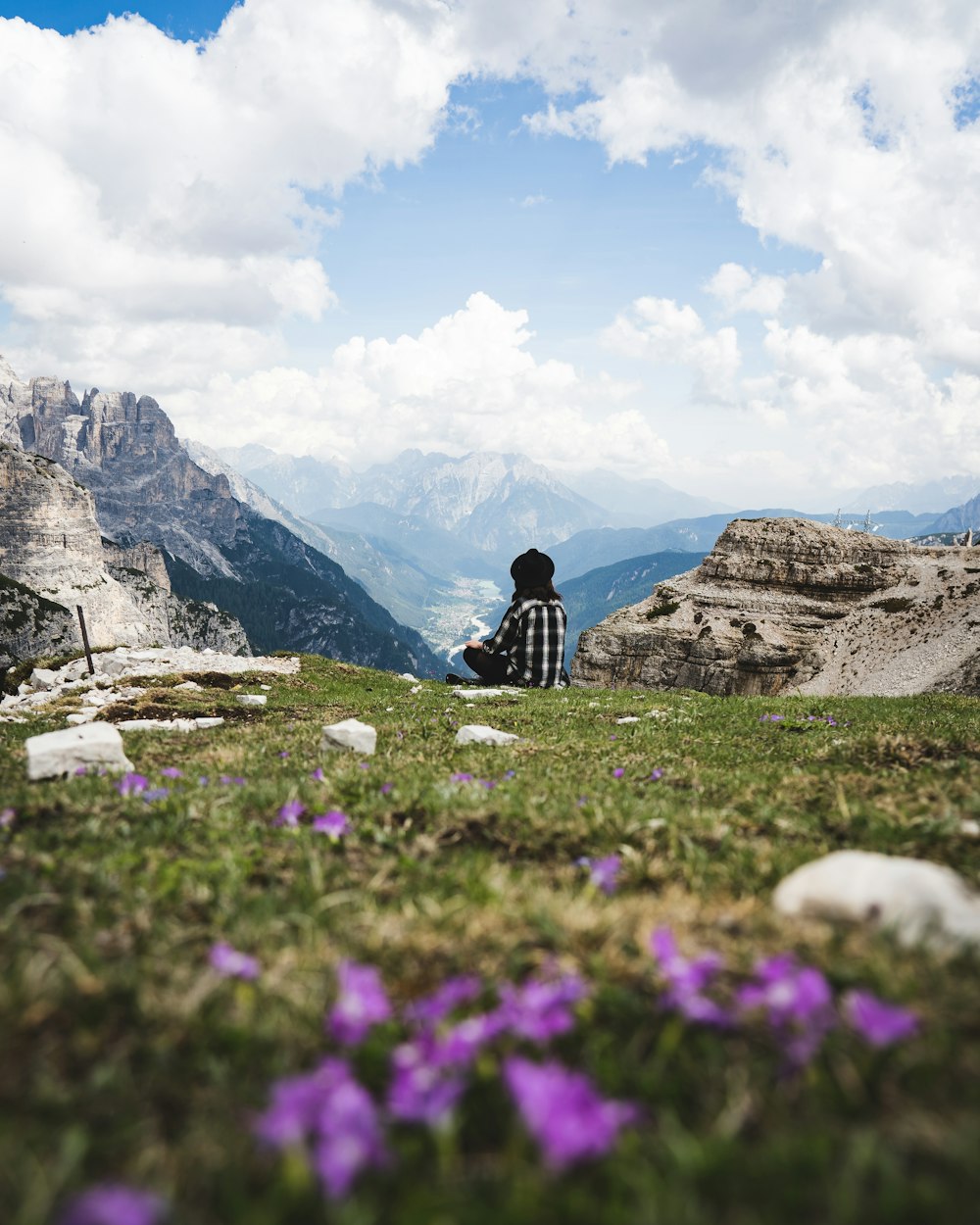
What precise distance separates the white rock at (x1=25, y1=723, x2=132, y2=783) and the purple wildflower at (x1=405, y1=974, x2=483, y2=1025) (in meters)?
5.61

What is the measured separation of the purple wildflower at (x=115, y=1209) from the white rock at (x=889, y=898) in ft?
8.76

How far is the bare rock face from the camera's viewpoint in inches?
2170

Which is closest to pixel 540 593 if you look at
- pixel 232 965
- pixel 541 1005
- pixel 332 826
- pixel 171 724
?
pixel 171 724

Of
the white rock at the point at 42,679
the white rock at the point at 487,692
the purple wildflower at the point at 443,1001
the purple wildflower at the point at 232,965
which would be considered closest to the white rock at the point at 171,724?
the white rock at the point at 487,692

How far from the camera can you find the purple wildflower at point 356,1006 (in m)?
2.11

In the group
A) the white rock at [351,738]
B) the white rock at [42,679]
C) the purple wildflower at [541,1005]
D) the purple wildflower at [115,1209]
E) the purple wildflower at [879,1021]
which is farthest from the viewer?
the white rock at [42,679]

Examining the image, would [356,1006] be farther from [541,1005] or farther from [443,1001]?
[541,1005]

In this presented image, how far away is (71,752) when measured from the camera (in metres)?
6.55

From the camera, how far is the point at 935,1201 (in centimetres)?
138

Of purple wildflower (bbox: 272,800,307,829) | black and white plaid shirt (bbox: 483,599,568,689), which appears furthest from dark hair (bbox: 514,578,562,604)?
purple wildflower (bbox: 272,800,307,829)

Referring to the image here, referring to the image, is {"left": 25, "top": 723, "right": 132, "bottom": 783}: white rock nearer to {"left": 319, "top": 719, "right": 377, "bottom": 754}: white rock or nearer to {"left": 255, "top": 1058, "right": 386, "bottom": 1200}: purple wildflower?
{"left": 319, "top": 719, "right": 377, "bottom": 754}: white rock

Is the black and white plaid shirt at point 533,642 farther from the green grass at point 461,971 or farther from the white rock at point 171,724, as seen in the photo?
the green grass at point 461,971

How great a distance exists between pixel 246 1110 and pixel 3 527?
229 m

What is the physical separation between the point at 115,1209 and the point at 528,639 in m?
19.2
